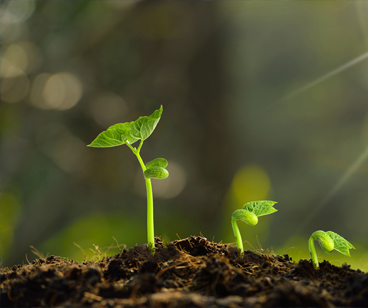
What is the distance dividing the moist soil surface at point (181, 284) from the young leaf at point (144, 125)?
301mm

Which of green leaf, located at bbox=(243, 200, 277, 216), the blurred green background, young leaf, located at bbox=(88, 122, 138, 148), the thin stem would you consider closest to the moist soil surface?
the thin stem

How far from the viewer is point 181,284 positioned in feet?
2.08

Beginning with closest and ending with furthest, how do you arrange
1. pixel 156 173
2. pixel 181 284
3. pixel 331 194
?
pixel 181 284, pixel 156 173, pixel 331 194

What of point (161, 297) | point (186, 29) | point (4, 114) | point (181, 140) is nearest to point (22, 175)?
point (4, 114)

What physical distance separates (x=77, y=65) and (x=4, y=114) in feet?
2.21

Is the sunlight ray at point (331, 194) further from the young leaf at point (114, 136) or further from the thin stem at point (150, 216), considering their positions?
the young leaf at point (114, 136)

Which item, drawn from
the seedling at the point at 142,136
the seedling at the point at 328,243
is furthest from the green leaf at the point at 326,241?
the seedling at the point at 142,136

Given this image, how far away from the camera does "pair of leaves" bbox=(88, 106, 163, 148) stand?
75 cm

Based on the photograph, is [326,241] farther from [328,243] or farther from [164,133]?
[164,133]

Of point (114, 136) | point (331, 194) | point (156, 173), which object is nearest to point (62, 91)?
point (114, 136)

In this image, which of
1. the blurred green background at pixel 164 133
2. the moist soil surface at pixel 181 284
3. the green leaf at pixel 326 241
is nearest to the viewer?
the moist soil surface at pixel 181 284

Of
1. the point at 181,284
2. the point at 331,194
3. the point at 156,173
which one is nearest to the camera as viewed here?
the point at 181,284

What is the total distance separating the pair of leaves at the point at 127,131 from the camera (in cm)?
75

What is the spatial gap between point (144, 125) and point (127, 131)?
0.05 m
